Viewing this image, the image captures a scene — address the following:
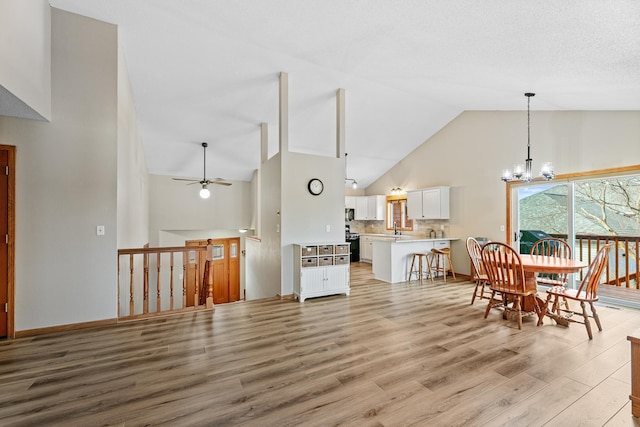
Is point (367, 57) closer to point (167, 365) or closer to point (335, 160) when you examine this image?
point (335, 160)

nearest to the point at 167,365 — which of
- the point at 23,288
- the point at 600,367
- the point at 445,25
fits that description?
the point at 23,288

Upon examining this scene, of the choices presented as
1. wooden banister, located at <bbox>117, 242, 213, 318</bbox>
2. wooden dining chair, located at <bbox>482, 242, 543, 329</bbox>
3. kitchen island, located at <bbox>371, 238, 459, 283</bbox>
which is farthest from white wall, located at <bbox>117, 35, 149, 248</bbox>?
wooden dining chair, located at <bbox>482, 242, 543, 329</bbox>

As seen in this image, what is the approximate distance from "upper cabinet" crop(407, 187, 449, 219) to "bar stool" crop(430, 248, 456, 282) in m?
0.86

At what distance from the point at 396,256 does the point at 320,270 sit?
6.17ft

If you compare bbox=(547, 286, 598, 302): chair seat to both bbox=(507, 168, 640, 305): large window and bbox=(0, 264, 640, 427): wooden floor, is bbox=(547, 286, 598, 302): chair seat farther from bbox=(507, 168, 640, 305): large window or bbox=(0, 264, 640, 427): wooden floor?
bbox=(507, 168, 640, 305): large window

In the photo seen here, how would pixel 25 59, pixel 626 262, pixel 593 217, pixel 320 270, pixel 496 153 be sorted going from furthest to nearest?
1. pixel 496 153
2. pixel 593 217
3. pixel 320 270
4. pixel 626 262
5. pixel 25 59

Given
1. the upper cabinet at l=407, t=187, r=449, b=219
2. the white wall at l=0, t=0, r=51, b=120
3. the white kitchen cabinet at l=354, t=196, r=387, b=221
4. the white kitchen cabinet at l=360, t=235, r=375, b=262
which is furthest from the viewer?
the white kitchen cabinet at l=354, t=196, r=387, b=221

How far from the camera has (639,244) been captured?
443 cm

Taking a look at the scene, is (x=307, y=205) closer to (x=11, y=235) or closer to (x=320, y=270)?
(x=320, y=270)

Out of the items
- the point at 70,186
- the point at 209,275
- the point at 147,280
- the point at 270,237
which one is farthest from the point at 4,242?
the point at 270,237

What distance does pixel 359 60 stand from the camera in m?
3.92

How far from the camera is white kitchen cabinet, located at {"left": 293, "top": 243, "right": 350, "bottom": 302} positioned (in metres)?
4.59

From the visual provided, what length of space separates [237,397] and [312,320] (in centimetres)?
166

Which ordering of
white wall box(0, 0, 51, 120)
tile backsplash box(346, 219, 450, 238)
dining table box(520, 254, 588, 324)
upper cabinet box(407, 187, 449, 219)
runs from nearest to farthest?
white wall box(0, 0, 51, 120), dining table box(520, 254, 588, 324), upper cabinet box(407, 187, 449, 219), tile backsplash box(346, 219, 450, 238)
